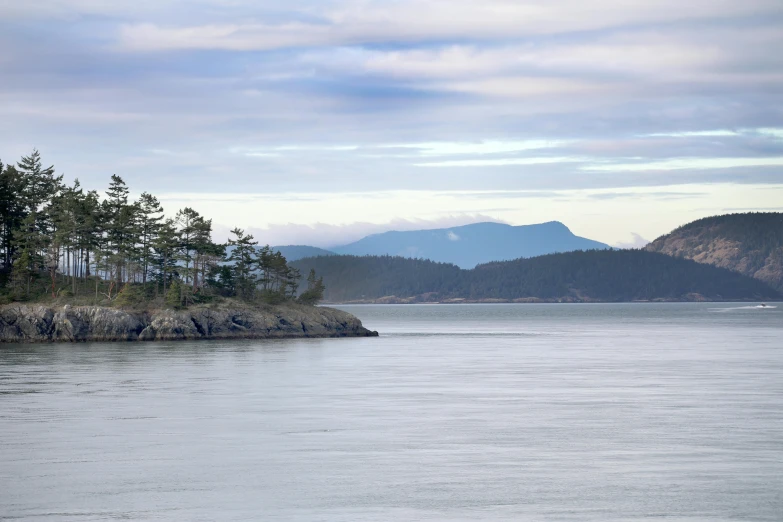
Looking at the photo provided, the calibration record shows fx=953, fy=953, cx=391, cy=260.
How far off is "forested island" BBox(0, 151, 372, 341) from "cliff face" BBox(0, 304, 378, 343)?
0.39 ft

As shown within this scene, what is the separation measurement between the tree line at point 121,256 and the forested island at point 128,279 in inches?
6.1

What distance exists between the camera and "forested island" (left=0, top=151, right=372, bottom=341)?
373 ft

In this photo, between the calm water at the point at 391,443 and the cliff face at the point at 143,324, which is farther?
the cliff face at the point at 143,324

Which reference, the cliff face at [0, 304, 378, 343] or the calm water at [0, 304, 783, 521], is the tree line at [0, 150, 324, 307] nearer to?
the cliff face at [0, 304, 378, 343]

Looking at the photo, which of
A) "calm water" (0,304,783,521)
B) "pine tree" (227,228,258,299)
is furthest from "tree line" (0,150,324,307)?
"calm water" (0,304,783,521)

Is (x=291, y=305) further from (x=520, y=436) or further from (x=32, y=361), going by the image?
(x=520, y=436)

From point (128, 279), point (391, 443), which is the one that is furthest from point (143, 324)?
point (391, 443)

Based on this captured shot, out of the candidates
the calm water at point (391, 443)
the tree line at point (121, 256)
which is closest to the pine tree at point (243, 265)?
the tree line at point (121, 256)

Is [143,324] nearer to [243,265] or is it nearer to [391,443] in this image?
[243,265]

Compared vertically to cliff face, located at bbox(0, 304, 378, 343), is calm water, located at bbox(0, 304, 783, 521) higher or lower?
lower

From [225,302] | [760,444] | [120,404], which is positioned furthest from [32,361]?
[760,444]

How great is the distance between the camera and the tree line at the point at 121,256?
124 m

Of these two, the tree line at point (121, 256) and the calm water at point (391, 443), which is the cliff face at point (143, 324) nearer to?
the tree line at point (121, 256)

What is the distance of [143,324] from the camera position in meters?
115
